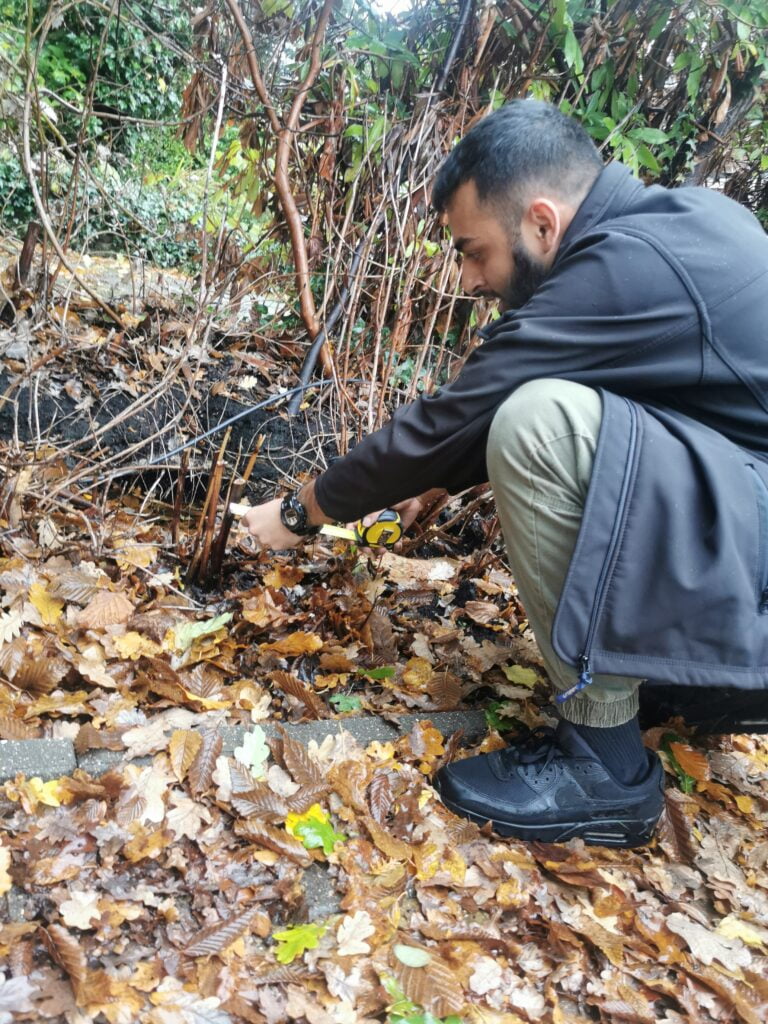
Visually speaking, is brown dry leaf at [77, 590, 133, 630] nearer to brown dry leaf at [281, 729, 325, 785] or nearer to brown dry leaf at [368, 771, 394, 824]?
brown dry leaf at [281, 729, 325, 785]

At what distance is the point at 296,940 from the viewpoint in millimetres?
1472

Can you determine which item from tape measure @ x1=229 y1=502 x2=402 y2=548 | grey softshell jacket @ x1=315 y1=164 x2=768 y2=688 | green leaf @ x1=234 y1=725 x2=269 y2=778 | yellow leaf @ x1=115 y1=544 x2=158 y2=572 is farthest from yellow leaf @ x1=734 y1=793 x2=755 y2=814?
yellow leaf @ x1=115 y1=544 x2=158 y2=572

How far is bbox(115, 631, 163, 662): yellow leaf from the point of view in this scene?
2.16 metres

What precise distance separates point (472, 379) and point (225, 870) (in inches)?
51.0

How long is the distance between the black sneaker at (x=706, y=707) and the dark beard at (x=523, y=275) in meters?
1.19

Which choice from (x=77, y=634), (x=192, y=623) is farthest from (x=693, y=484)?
(x=77, y=634)

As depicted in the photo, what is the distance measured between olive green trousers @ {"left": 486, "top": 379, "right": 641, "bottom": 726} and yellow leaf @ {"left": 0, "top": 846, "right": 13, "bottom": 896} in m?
1.28

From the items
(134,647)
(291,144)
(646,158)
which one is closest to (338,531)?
(134,647)

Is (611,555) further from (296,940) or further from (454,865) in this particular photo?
(296,940)

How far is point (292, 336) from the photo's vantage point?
3926 millimetres

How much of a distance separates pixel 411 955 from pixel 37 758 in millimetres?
958

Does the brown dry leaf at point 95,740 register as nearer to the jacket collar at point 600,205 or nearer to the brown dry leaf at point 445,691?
the brown dry leaf at point 445,691

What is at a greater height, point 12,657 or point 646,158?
point 646,158

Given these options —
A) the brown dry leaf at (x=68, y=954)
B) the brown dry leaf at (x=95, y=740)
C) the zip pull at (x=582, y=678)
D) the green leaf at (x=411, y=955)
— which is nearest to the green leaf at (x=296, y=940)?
the green leaf at (x=411, y=955)
